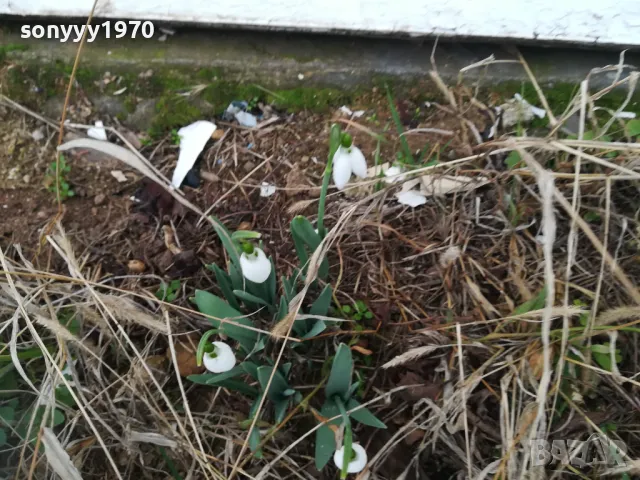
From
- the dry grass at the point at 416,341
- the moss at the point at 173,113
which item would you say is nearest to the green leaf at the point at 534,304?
the dry grass at the point at 416,341

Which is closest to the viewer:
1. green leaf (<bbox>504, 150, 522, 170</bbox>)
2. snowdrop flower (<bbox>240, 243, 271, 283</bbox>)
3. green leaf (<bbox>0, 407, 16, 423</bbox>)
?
snowdrop flower (<bbox>240, 243, 271, 283</bbox>)

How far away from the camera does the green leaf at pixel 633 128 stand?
1.11m

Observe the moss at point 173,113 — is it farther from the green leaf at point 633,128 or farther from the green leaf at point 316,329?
the green leaf at point 633,128

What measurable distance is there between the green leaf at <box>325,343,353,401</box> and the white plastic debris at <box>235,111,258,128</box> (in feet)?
2.30

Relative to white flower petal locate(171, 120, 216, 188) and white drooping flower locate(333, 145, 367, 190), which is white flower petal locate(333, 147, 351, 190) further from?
white flower petal locate(171, 120, 216, 188)

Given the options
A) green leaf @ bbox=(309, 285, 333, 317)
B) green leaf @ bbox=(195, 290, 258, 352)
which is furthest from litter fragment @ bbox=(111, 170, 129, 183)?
green leaf @ bbox=(309, 285, 333, 317)

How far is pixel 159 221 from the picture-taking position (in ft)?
4.02

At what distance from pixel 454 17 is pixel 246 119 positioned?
56 centimetres

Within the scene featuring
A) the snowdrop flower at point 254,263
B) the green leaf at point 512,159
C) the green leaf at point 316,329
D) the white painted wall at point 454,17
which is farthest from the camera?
the white painted wall at point 454,17

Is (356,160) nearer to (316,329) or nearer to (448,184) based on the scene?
(316,329)

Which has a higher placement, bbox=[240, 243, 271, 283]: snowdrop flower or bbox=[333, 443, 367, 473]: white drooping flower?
bbox=[240, 243, 271, 283]: snowdrop flower

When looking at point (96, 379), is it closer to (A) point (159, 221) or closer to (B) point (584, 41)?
(A) point (159, 221)

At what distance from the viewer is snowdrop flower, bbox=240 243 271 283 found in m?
0.79

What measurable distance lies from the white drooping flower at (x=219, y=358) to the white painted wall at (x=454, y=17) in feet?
2.70
